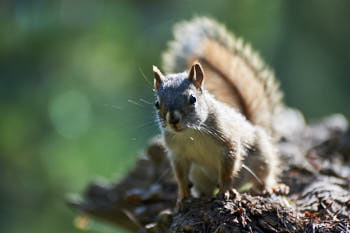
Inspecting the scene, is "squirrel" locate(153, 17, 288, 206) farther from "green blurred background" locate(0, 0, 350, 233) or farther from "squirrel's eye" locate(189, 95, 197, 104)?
"green blurred background" locate(0, 0, 350, 233)

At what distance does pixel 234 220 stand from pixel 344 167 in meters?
1.17

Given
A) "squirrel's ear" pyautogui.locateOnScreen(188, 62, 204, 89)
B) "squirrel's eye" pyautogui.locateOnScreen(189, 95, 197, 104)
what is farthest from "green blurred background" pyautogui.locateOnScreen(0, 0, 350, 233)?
"squirrel's eye" pyautogui.locateOnScreen(189, 95, 197, 104)

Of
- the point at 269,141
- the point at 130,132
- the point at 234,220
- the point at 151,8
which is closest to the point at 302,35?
the point at 151,8

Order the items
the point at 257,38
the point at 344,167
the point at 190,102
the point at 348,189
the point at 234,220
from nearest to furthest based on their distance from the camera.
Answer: the point at 234,220, the point at 190,102, the point at 348,189, the point at 344,167, the point at 257,38

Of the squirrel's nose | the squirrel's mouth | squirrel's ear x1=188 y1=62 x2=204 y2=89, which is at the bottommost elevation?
the squirrel's mouth

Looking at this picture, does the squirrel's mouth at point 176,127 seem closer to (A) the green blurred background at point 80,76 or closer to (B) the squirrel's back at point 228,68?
(B) the squirrel's back at point 228,68

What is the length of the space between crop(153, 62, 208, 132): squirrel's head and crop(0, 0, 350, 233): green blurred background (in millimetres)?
1605

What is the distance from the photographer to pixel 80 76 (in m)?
4.15

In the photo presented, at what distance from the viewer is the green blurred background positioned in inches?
147

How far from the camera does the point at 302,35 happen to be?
4781 mm

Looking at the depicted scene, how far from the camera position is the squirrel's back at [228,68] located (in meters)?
2.71

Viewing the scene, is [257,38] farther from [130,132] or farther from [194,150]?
[194,150]

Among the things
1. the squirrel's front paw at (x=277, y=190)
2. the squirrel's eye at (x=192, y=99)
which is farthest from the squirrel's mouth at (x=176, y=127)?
the squirrel's front paw at (x=277, y=190)

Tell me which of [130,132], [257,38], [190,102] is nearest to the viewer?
[190,102]
